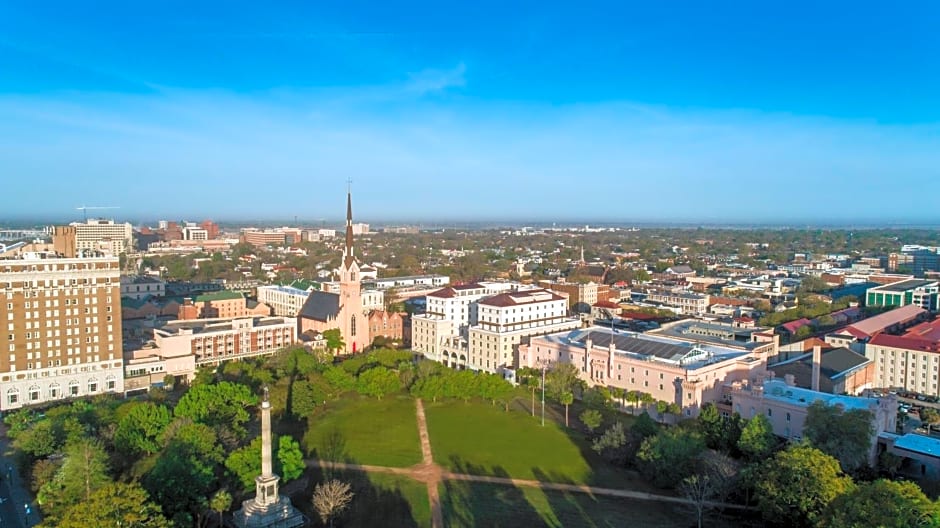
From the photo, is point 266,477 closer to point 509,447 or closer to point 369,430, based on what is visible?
point 369,430

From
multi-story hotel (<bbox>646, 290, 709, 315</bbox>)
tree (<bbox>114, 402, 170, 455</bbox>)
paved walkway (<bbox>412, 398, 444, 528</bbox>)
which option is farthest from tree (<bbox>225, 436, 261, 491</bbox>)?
multi-story hotel (<bbox>646, 290, 709, 315</bbox>)

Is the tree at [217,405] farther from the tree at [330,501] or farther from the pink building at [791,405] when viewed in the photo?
the pink building at [791,405]

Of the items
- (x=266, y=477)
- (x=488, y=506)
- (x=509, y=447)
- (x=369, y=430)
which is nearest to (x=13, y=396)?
(x=369, y=430)

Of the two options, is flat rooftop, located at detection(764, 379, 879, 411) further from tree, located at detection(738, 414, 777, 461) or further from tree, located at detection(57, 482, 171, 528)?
tree, located at detection(57, 482, 171, 528)

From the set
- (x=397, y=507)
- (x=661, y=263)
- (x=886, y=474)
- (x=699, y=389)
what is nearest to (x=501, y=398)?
(x=699, y=389)

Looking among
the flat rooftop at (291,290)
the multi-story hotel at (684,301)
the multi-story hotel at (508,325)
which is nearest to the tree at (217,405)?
the multi-story hotel at (508,325)

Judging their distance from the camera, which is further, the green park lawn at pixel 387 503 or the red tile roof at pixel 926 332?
the red tile roof at pixel 926 332
